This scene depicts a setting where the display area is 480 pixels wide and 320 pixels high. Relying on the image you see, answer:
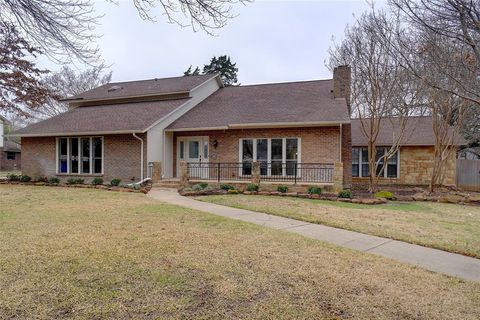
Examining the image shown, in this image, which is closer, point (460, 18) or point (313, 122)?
point (460, 18)

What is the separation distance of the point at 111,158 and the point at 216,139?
5.15m

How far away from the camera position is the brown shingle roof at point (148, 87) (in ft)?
66.6

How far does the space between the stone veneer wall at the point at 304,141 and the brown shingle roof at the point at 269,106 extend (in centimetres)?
54

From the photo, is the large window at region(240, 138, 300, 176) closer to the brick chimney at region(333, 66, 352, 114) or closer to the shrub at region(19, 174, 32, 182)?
the brick chimney at region(333, 66, 352, 114)

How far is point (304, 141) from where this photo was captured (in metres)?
15.5

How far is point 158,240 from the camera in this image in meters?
6.01

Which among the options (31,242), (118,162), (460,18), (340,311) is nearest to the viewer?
(340,311)

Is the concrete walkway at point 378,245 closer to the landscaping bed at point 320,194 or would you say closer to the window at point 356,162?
the landscaping bed at point 320,194

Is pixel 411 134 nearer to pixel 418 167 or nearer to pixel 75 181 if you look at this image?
pixel 418 167

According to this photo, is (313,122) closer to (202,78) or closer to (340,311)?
(202,78)

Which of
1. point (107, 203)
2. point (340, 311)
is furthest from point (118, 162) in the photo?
point (340, 311)

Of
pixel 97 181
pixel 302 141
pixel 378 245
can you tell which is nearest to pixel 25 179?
pixel 97 181

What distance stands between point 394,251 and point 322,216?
121 inches

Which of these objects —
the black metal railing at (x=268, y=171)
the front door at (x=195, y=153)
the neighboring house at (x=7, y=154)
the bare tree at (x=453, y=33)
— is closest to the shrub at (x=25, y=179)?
the front door at (x=195, y=153)
